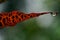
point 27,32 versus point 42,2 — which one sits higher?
point 42,2

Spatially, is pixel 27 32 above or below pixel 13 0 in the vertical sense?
below

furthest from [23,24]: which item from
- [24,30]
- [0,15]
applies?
[0,15]

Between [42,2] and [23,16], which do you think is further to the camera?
[42,2]

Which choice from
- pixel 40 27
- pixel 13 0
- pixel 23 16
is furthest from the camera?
pixel 13 0

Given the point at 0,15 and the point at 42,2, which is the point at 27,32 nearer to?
the point at 42,2

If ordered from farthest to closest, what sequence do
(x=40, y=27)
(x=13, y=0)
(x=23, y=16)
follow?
(x=13, y=0), (x=40, y=27), (x=23, y=16)

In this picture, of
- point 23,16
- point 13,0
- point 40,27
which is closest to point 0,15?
point 23,16

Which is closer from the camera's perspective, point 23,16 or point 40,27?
point 23,16

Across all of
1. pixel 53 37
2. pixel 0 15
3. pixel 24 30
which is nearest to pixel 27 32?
pixel 24 30

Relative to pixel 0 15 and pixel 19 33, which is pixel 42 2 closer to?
pixel 19 33
